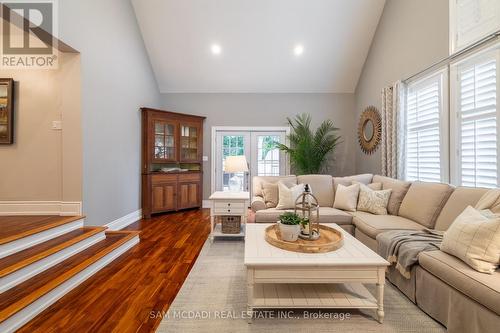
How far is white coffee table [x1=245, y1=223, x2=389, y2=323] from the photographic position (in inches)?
65.6

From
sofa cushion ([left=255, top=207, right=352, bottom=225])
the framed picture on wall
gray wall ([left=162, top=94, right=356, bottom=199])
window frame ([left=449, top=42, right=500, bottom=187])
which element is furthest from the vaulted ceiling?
sofa cushion ([left=255, top=207, right=352, bottom=225])

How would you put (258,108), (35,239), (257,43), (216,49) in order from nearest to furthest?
(35,239) < (257,43) < (216,49) < (258,108)

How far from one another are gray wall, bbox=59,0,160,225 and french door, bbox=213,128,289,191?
182cm

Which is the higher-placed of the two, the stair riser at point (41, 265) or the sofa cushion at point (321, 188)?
the sofa cushion at point (321, 188)

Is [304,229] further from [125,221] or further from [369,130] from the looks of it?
[369,130]

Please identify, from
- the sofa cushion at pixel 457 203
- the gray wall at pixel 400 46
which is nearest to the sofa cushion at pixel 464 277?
the sofa cushion at pixel 457 203

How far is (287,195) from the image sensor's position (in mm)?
3408

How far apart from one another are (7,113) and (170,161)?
2.52 m

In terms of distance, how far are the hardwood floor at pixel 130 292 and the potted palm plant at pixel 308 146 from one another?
2683mm

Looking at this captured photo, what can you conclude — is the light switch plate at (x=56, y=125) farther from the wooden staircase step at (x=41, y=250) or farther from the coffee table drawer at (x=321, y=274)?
the coffee table drawer at (x=321, y=274)

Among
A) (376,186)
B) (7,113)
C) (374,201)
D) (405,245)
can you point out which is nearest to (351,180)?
(376,186)

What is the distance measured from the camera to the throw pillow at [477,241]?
1.55m

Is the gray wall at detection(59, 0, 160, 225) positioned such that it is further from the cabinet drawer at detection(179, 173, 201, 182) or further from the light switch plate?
the cabinet drawer at detection(179, 173, 201, 182)

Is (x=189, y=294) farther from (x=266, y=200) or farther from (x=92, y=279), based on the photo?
(x=266, y=200)
